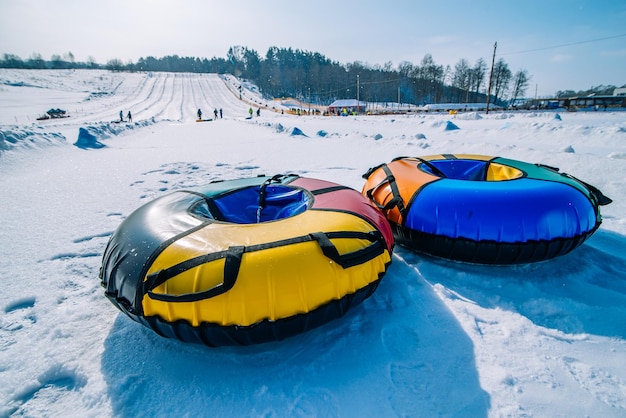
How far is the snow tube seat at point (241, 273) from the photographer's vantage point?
1518 millimetres

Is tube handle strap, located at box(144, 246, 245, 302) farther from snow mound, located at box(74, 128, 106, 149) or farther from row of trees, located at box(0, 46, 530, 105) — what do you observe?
row of trees, located at box(0, 46, 530, 105)

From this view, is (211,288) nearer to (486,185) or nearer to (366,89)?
(486,185)

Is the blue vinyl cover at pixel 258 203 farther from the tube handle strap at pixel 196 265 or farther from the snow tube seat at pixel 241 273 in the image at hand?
the tube handle strap at pixel 196 265

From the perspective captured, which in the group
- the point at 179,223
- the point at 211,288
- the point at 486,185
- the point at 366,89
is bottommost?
the point at 211,288

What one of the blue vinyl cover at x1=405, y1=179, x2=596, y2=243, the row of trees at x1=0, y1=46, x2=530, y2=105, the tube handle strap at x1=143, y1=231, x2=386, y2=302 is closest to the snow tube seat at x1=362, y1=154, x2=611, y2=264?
the blue vinyl cover at x1=405, y1=179, x2=596, y2=243

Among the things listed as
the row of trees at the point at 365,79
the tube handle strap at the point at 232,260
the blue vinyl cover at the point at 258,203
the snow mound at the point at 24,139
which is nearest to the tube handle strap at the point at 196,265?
the tube handle strap at the point at 232,260

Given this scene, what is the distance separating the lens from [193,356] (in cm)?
177

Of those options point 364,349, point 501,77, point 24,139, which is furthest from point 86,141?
point 501,77

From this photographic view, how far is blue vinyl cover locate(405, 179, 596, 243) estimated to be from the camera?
2297 mm

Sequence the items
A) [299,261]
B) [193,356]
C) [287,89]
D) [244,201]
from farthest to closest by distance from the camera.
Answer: [287,89], [244,201], [193,356], [299,261]

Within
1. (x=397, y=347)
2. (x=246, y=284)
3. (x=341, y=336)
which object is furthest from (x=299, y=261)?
(x=397, y=347)

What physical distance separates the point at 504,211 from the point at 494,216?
9cm

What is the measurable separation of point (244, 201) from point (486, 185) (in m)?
2.21

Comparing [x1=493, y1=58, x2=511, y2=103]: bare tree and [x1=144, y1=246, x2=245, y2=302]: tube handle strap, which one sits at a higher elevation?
[x1=493, y1=58, x2=511, y2=103]: bare tree
